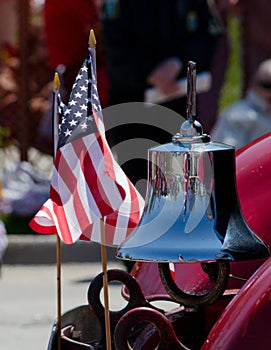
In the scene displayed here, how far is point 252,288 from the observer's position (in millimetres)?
2299

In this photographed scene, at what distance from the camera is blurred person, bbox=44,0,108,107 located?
7348 millimetres

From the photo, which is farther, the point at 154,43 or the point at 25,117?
the point at 25,117

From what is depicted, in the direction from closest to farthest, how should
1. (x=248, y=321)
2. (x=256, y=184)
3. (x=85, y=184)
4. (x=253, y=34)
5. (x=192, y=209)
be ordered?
(x=248, y=321), (x=192, y=209), (x=85, y=184), (x=256, y=184), (x=253, y=34)

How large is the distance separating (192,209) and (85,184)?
26 cm

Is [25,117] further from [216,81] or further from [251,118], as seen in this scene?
[251,118]

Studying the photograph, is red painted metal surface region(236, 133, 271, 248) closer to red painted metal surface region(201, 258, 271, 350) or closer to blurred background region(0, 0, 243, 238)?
red painted metal surface region(201, 258, 271, 350)

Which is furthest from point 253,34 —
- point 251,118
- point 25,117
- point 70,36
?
point 70,36

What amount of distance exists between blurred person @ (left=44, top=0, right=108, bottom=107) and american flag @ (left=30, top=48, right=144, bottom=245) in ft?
15.3

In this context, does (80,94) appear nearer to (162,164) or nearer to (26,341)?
(162,164)

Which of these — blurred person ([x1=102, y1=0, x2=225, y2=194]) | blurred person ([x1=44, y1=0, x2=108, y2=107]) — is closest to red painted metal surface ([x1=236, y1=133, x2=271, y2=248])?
blurred person ([x1=102, y1=0, x2=225, y2=194])

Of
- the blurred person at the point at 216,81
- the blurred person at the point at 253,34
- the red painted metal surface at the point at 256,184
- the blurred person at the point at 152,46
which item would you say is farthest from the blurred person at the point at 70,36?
the red painted metal surface at the point at 256,184

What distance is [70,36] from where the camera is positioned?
737cm

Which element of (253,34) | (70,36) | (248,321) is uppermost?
(248,321)

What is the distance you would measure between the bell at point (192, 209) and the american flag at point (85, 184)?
0.10 metres
